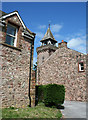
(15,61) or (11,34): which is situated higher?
(11,34)

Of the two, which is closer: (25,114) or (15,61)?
(25,114)

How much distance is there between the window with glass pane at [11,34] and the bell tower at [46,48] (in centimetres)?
2681

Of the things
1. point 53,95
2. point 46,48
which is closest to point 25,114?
point 53,95

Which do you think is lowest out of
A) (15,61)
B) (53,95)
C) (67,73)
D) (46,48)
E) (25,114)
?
(25,114)

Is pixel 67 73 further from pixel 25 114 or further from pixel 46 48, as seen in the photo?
pixel 46 48

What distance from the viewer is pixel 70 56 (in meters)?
19.4

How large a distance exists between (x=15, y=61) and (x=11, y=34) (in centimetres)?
231

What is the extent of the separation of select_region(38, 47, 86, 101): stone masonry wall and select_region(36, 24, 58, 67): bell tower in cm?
1432

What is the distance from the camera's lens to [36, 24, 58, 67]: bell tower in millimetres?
37469

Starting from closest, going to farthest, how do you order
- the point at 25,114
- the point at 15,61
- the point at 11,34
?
1. the point at 25,114
2. the point at 15,61
3. the point at 11,34

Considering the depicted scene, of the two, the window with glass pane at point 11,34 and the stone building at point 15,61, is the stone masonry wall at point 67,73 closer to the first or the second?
the stone building at point 15,61

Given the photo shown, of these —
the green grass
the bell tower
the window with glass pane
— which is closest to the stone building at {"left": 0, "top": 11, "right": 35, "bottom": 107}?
the window with glass pane

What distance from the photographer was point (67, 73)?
63.2 ft

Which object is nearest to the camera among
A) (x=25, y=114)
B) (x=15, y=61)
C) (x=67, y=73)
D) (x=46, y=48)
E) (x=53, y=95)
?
(x=25, y=114)
